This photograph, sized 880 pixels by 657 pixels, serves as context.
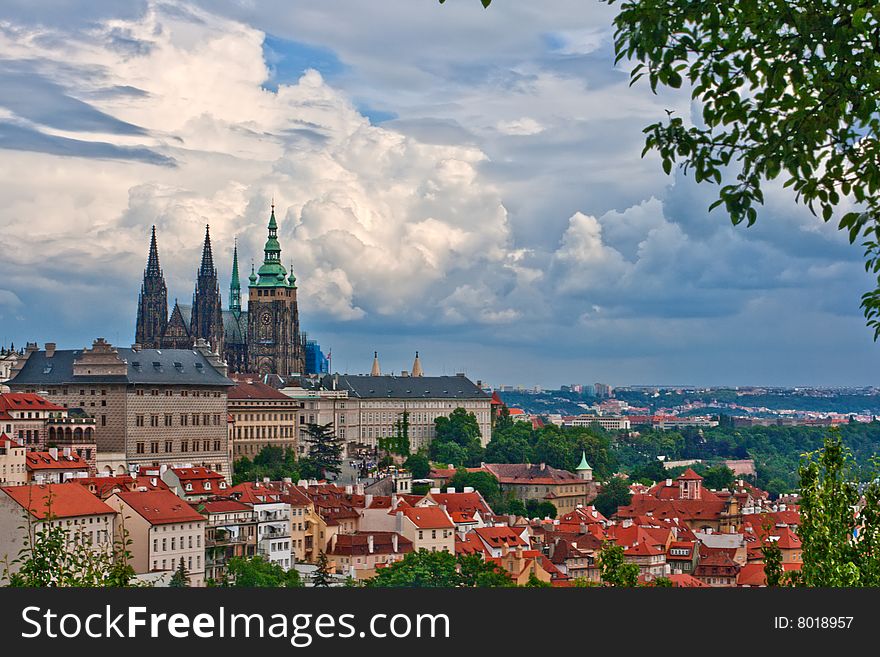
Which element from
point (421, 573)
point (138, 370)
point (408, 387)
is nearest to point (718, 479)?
point (408, 387)

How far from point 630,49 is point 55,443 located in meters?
90.8

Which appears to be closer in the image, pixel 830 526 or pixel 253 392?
pixel 830 526

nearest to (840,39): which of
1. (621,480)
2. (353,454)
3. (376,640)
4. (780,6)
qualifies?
(780,6)

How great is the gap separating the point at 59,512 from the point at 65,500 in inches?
112

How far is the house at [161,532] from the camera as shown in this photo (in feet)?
227

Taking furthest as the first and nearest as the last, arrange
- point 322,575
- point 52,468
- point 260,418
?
point 260,418
point 52,468
point 322,575

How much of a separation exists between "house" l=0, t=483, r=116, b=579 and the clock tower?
330ft

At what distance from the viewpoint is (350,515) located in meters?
90.2

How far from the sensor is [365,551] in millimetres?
81250

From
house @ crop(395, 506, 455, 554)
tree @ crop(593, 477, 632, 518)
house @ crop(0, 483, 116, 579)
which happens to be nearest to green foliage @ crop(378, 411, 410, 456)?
A: tree @ crop(593, 477, 632, 518)

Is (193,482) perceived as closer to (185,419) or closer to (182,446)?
(182,446)

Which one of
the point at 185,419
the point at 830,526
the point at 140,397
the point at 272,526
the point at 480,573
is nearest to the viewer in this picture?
Result: the point at 830,526

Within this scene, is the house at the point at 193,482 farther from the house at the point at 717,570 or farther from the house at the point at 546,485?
the house at the point at 546,485

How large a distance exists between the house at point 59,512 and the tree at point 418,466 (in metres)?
57.3
